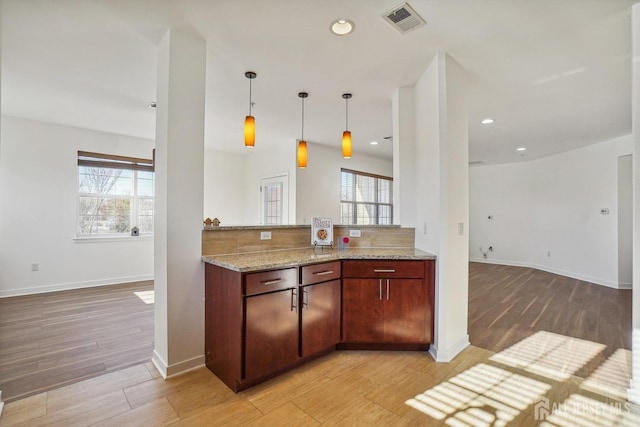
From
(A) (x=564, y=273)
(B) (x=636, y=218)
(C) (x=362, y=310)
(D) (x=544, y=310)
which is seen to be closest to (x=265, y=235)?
(C) (x=362, y=310)

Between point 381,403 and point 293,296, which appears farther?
point 293,296

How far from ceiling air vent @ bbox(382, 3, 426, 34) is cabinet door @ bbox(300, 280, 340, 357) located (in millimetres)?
2090

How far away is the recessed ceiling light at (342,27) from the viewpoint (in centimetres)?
221

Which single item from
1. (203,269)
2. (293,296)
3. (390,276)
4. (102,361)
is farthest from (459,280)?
(102,361)

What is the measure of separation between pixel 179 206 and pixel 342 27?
1.87m

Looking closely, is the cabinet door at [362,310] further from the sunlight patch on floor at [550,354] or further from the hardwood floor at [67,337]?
the hardwood floor at [67,337]

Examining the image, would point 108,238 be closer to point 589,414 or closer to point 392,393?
point 392,393

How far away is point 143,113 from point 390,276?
3.98m

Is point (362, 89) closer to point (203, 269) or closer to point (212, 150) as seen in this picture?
point (203, 269)

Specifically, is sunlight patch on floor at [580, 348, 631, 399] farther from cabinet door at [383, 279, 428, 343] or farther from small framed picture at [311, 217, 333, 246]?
small framed picture at [311, 217, 333, 246]

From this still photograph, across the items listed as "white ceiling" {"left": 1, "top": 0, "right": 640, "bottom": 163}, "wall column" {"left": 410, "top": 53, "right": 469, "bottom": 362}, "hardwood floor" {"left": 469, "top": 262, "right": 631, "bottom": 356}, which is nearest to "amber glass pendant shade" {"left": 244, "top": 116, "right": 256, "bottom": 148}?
"white ceiling" {"left": 1, "top": 0, "right": 640, "bottom": 163}

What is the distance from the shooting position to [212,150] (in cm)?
648

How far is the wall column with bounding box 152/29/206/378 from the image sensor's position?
2.28 meters

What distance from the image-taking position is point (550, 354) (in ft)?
8.66
